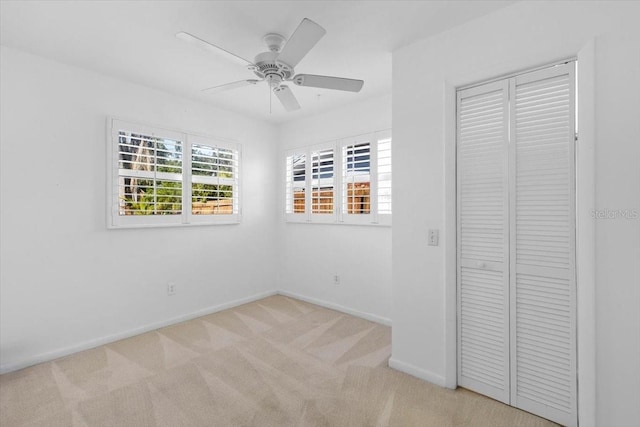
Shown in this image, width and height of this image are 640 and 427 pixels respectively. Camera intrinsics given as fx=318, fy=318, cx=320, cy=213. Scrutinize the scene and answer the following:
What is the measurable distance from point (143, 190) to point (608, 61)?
3660 mm

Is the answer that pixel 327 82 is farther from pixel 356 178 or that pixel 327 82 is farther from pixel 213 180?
pixel 213 180

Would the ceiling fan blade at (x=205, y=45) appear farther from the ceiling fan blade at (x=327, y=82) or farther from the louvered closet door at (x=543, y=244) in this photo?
the louvered closet door at (x=543, y=244)

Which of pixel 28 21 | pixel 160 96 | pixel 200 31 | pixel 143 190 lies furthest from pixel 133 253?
pixel 200 31

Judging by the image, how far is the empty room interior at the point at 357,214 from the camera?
170 centimetres

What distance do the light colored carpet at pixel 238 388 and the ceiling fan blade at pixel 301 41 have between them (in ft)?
7.22

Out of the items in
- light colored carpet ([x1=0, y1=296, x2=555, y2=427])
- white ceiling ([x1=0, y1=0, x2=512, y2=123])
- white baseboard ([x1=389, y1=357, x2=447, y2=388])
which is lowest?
light colored carpet ([x1=0, y1=296, x2=555, y2=427])

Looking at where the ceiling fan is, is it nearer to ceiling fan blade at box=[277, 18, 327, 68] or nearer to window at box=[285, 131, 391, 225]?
ceiling fan blade at box=[277, 18, 327, 68]

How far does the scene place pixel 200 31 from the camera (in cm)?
223

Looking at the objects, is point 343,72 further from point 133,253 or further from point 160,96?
point 133,253

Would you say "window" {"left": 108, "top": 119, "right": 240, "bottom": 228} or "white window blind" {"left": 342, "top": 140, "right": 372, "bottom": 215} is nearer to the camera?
"window" {"left": 108, "top": 119, "right": 240, "bottom": 228}

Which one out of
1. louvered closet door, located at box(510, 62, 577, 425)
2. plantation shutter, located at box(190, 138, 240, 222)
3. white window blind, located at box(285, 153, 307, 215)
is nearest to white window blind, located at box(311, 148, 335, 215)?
white window blind, located at box(285, 153, 307, 215)

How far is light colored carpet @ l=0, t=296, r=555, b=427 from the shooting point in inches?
75.9

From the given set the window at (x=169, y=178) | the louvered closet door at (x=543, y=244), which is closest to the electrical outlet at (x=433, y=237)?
the louvered closet door at (x=543, y=244)

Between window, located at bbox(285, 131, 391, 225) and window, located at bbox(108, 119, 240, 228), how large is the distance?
81cm
